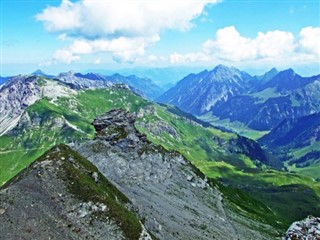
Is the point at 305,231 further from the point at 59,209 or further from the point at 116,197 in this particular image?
the point at 116,197

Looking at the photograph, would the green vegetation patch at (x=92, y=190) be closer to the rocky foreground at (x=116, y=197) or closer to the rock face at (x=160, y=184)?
the rocky foreground at (x=116, y=197)

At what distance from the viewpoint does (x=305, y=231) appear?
180 ft

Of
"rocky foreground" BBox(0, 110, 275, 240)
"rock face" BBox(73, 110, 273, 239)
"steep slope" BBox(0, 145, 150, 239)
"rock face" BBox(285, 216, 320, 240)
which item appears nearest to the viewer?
"rock face" BBox(285, 216, 320, 240)

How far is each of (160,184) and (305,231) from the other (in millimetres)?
85740

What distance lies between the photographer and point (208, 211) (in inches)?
5379

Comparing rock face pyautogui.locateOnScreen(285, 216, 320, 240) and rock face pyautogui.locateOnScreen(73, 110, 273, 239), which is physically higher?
rock face pyautogui.locateOnScreen(285, 216, 320, 240)

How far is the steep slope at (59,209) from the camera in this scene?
67.5 m

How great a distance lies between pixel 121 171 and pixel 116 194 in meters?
40.1

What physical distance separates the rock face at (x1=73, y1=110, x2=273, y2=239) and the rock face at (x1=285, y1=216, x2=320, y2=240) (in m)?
38.3

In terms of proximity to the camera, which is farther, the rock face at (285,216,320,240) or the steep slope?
the steep slope

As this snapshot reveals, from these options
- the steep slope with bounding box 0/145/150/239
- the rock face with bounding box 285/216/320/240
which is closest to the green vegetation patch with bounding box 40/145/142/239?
the steep slope with bounding box 0/145/150/239

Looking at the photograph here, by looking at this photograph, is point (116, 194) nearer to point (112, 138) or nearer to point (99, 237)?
point (99, 237)

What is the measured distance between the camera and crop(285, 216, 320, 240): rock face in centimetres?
5306

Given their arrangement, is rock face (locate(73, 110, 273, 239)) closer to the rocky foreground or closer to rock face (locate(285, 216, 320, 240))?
the rocky foreground
